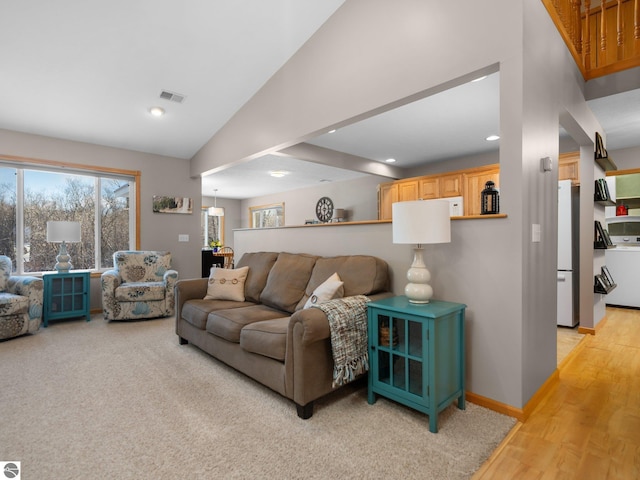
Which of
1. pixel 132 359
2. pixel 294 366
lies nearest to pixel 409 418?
pixel 294 366

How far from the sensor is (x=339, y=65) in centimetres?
304

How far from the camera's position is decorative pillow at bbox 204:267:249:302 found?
3334mm

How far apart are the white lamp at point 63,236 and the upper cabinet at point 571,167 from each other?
601 centimetres

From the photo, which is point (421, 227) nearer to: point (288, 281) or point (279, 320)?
Answer: point (279, 320)

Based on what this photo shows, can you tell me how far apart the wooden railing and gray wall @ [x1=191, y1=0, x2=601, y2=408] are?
28 centimetres

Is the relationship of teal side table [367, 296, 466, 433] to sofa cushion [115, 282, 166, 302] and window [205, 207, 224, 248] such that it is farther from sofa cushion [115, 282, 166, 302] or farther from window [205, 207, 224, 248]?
window [205, 207, 224, 248]

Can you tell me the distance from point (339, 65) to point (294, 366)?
255 cm

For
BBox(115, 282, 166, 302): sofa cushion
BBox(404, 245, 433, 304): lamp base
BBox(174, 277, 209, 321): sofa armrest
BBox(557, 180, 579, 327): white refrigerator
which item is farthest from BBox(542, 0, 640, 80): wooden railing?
BBox(115, 282, 166, 302): sofa cushion

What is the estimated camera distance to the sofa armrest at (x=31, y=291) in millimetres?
3684

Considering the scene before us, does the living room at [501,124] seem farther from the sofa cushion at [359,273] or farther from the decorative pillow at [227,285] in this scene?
the decorative pillow at [227,285]

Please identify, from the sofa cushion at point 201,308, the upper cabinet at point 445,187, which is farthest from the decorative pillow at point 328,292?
the upper cabinet at point 445,187

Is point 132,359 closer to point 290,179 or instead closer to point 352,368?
point 352,368

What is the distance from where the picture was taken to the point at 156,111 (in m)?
4.04

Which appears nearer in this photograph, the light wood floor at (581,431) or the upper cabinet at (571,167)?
the light wood floor at (581,431)
